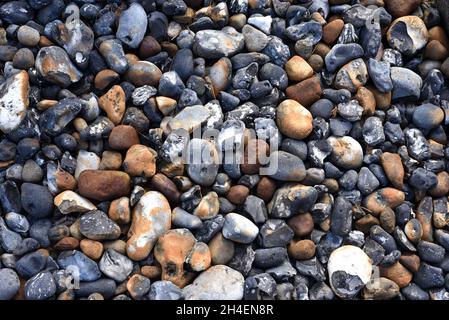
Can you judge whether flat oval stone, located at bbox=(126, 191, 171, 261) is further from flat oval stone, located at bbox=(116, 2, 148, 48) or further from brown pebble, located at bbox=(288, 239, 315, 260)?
flat oval stone, located at bbox=(116, 2, 148, 48)

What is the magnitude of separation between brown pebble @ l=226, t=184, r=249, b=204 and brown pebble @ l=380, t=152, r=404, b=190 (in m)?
0.44

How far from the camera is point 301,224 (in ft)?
4.73

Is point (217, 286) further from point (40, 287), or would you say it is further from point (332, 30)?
point (332, 30)

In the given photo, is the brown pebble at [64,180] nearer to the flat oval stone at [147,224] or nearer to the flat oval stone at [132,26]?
the flat oval stone at [147,224]

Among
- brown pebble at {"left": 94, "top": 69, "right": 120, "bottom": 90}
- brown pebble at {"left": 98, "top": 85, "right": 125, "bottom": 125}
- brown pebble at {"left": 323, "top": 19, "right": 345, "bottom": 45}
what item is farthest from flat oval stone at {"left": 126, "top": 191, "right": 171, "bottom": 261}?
brown pebble at {"left": 323, "top": 19, "right": 345, "bottom": 45}

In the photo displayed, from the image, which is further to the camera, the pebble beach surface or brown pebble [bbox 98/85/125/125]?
brown pebble [bbox 98/85/125/125]

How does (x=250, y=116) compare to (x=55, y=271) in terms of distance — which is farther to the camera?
(x=250, y=116)

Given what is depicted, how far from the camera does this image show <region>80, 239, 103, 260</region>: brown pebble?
1359 mm

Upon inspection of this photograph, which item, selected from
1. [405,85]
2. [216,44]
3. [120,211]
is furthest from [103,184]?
[405,85]

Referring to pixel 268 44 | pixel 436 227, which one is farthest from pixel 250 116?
pixel 436 227

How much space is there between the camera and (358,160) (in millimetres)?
1532

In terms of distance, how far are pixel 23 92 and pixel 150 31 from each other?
0.44 meters

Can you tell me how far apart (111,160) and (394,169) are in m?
0.84

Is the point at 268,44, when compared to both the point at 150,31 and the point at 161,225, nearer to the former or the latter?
the point at 150,31
